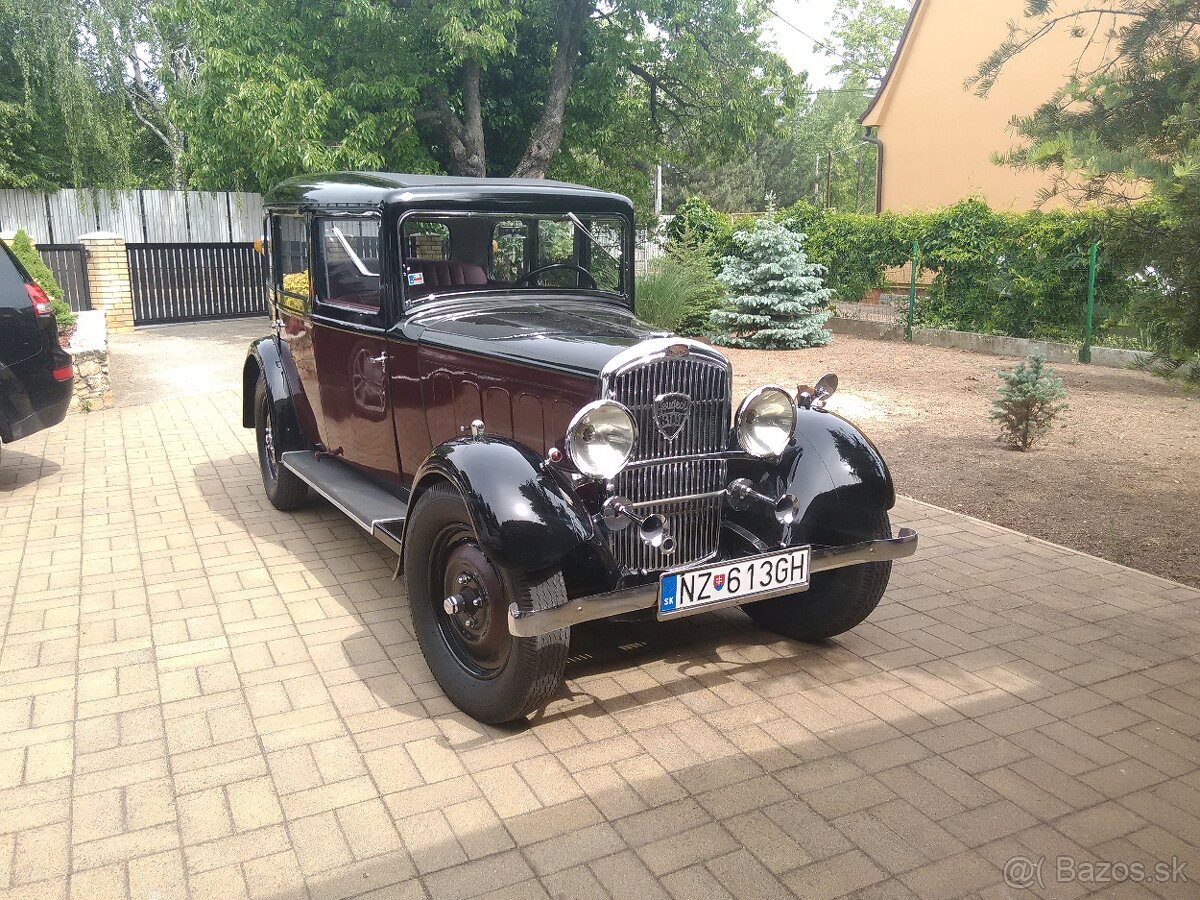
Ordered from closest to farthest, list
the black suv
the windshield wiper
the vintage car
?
the vintage car < the windshield wiper < the black suv

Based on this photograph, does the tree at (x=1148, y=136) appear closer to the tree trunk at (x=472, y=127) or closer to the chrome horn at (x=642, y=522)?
the chrome horn at (x=642, y=522)

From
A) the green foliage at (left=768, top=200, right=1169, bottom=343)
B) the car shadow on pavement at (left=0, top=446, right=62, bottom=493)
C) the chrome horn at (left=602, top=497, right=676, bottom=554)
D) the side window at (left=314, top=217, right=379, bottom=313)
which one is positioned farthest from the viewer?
the green foliage at (left=768, top=200, right=1169, bottom=343)

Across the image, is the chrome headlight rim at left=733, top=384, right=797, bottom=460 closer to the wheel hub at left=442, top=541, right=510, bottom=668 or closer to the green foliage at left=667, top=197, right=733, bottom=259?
the wheel hub at left=442, top=541, right=510, bottom=668

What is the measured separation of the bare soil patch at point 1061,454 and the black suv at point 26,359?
602 centimetres

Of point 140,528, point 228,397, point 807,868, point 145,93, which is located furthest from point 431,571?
point 145,93

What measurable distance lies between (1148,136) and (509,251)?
3.06 m

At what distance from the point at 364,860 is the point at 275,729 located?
2.98 ft

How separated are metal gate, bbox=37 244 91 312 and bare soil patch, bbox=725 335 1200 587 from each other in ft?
35.0

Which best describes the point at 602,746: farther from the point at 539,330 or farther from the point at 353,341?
the point at 353,341

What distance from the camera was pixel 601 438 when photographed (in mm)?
3418

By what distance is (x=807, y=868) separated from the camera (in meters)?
2.68

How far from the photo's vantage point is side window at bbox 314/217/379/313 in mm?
4734

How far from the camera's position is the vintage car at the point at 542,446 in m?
3.36

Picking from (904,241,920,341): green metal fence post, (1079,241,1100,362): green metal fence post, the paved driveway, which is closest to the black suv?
the paved driveway
